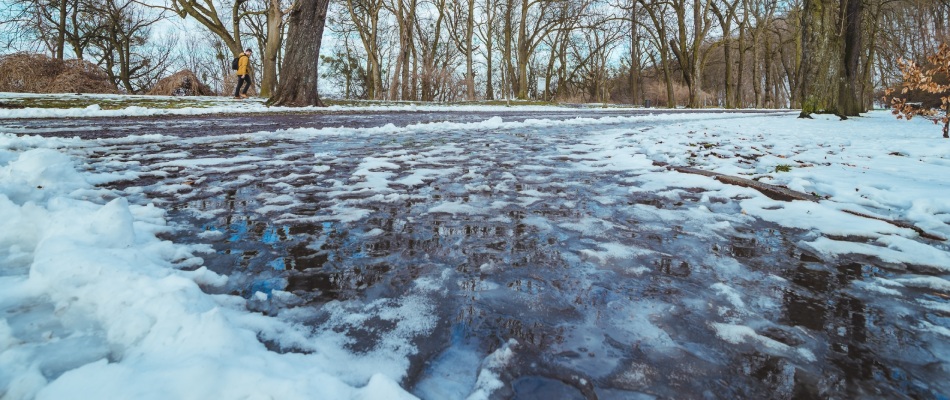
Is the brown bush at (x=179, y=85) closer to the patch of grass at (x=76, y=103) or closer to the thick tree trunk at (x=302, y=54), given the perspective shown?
the patch of grass at (x=76, y=103)

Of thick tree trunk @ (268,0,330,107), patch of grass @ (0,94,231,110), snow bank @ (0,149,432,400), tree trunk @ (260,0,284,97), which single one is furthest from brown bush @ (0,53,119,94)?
snow bank @ (0,149,432,400)

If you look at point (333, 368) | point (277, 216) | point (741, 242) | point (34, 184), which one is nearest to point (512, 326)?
point (333, 368)

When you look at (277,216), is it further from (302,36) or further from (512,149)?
(302,36)

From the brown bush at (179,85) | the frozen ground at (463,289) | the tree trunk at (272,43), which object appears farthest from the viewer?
the brown bush at (179,85)

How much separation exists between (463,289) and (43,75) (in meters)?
18.8

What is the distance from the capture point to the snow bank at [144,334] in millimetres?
791

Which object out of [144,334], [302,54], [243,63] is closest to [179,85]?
[243,63]

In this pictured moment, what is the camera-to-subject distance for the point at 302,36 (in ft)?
34.2

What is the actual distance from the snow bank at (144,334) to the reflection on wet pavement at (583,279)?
0.09 meters

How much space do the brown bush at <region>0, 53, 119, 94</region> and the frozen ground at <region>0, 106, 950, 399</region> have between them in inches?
615

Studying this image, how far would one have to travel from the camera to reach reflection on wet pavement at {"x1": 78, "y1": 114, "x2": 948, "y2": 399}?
0.96 m

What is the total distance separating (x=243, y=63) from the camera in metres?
14.8

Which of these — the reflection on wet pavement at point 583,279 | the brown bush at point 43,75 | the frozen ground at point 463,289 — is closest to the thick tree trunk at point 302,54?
the brown bush at point 43,75

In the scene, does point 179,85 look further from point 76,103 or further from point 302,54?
point 302,54
